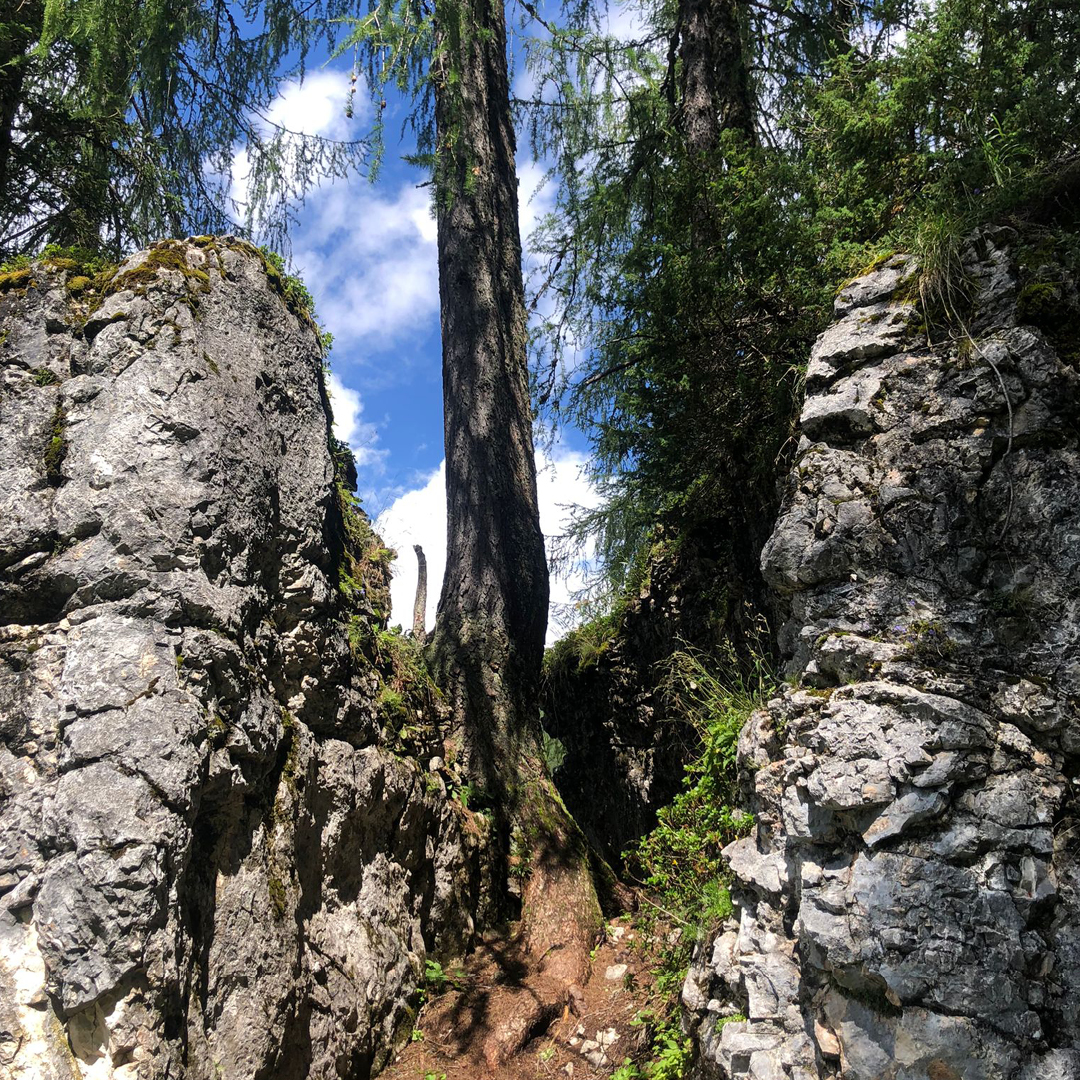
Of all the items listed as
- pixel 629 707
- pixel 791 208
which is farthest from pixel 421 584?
pixel 791 208

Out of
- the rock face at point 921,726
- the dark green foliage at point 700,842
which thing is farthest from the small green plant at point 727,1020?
the dark green foliage at point 700,842

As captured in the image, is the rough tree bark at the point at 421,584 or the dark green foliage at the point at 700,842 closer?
the dark green foliage at the point at 700,842

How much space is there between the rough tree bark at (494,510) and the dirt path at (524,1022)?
0.44ft

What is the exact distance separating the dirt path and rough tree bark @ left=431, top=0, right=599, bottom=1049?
0.13m

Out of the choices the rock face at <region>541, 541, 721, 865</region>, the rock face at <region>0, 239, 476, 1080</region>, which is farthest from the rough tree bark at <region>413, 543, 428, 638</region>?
the rock face at <region>0, 239, 476, 1080</region>

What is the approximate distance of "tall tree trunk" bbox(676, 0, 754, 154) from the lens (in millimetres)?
7133

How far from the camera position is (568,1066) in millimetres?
4242

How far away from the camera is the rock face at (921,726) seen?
2604 millimetres

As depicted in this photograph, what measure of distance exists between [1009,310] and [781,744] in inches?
85.2

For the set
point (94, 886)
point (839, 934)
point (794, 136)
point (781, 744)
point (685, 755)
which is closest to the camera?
point (839, 934)

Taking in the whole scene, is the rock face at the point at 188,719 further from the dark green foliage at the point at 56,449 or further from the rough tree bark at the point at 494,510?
the rough tree bark at the point at 494,510

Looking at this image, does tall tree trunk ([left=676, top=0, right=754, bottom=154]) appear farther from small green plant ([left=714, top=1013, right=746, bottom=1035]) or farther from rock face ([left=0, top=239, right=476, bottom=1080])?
small green plant ([left=714, top=1013, right=746, bottom=1035])

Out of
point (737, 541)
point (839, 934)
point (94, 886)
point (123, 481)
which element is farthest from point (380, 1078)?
point (737, 541)

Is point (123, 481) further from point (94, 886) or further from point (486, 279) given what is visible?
point (486, 279)
